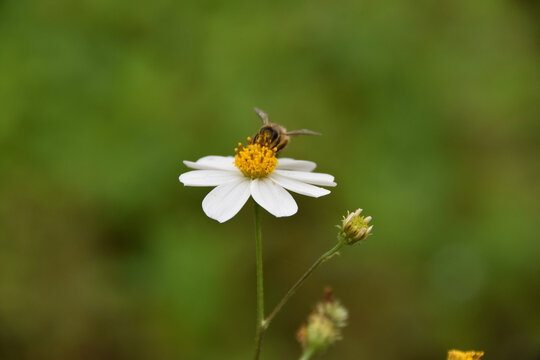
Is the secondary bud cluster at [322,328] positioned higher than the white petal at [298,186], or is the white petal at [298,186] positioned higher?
the white petal at [298,186]

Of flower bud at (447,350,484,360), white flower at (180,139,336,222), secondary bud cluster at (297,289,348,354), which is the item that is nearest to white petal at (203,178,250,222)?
white flower at (180,139,336,222)

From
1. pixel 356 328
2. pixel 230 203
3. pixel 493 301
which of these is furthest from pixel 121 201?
A: pixel 493 301

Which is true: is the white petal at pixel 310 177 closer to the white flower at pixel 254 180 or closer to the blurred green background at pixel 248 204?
the white flower at pixel 254 180

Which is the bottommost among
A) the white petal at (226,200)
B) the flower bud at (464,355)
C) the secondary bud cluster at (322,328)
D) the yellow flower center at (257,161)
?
the flower bud at (464,355)

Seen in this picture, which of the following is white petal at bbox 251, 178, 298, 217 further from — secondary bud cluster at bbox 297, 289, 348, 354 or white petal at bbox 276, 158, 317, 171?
secondary bud cluster at bbox 297, 289, 348, 354

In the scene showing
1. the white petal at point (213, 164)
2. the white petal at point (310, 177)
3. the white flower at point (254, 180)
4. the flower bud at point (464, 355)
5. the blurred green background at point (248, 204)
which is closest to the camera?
the flower bud at point (464, 355)

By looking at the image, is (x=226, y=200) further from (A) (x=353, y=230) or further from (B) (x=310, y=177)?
(A) (x=353, y=230)

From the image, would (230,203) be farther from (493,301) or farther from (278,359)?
(493,301)

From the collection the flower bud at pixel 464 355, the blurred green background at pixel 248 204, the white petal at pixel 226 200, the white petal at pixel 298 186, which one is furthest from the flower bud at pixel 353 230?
the blurred green background at pixel 248 204
